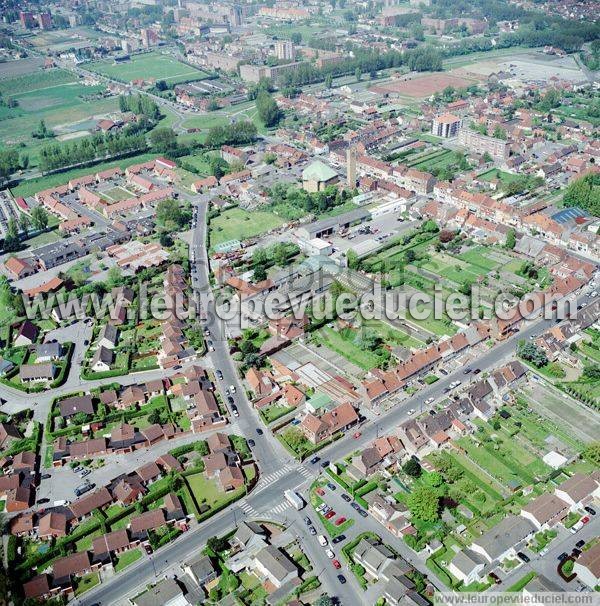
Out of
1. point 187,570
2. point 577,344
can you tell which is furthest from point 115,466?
point 577,344

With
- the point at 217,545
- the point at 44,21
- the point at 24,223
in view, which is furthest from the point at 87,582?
the point at 44,21

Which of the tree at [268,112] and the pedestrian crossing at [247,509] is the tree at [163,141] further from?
the pedestrian crossing at [247,509]

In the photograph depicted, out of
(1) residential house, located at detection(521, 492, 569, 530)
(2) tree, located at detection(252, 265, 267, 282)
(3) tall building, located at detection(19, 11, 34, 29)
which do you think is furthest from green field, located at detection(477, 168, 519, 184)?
(3) tall building, located at detection(19, 11, 34, 29)

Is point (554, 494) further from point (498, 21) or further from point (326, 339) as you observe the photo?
point (498, 21)

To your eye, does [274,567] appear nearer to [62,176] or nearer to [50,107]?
[62,176]

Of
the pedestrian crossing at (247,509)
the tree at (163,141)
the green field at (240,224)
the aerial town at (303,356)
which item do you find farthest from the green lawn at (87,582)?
the tree at (163,141)

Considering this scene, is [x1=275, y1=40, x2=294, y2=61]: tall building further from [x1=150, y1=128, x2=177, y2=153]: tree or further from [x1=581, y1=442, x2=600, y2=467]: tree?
[x1=581, y1=442, x2=600, y2=467]: tree
